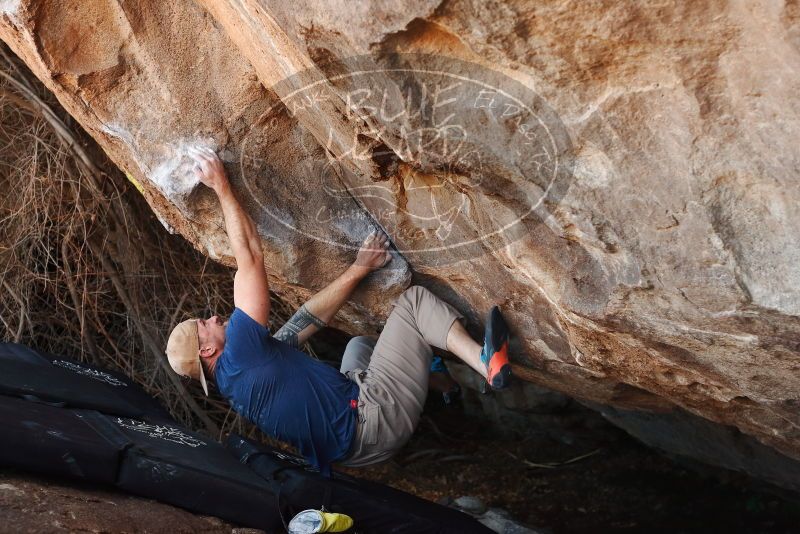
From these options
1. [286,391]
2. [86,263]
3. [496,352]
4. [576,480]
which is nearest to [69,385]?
[286,391]

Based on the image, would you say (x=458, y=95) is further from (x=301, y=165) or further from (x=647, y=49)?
(x=301, y=165)

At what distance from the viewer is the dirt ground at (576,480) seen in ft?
13.3

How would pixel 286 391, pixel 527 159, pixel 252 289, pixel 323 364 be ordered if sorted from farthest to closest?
1. pixel 323 364
2. pixel 286 391
3. pixel 252 289
4. pixel 527 159

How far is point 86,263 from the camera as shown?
162 inches

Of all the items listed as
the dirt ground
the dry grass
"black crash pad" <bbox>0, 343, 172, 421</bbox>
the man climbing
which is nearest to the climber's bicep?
the man climbing

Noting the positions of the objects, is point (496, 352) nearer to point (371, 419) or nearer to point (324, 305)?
point (371, 419)

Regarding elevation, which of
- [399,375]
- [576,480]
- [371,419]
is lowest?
[576,480]

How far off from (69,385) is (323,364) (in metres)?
0.87

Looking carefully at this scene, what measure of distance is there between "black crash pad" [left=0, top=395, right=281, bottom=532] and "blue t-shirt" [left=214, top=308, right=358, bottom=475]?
8.3 inches

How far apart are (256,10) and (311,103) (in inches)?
14.3

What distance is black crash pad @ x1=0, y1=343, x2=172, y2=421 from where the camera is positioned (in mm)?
2811

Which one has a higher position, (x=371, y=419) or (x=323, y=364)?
(x=323, y=364)

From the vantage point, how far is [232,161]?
9.06 feet

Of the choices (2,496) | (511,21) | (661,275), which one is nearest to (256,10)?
(511,21)
